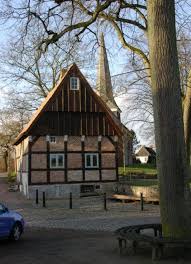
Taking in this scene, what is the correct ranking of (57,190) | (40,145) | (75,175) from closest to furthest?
(40,145) < (57,190) < (75,175)

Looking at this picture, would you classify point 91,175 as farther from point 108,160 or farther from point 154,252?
point 154,252

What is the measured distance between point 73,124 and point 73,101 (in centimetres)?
151

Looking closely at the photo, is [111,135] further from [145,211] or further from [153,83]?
[153,83]

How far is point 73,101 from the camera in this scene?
32.0 metres

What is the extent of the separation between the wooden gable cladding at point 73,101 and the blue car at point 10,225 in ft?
57.5

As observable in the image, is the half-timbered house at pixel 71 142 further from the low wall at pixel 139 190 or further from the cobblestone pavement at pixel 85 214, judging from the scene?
the cobblestone pavement at pixel 85 214

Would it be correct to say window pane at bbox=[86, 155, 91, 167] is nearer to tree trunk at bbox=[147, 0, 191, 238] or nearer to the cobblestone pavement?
the cobblestone pavement

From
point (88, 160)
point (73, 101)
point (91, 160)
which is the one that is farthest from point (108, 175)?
point (73, 101)


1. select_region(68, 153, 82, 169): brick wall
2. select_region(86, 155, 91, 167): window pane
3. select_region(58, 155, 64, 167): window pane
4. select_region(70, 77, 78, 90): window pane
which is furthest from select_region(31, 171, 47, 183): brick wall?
select_region(70, 77, 78, 90): window pane

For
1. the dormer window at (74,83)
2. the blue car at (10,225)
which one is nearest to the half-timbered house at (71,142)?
the dormer window at (74,83)

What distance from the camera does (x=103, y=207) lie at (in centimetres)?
2534

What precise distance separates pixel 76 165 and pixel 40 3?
18.0m

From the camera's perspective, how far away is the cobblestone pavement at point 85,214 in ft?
61.4

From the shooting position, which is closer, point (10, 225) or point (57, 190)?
point (10, 225)
